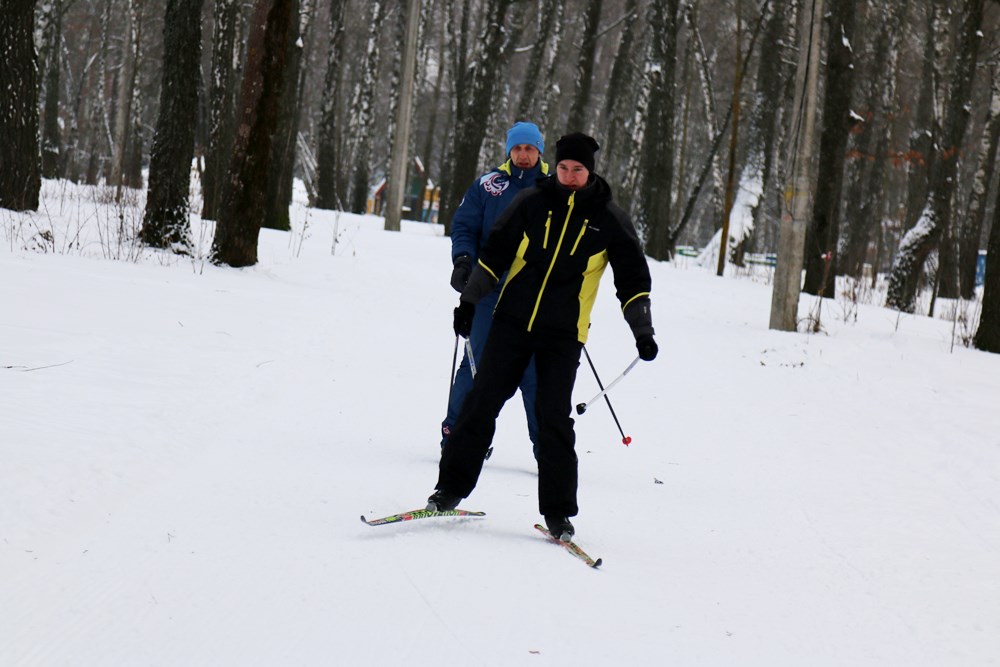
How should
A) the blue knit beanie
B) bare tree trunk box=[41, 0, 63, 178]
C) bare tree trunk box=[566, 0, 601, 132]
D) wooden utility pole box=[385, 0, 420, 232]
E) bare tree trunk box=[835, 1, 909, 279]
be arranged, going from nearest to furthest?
the blue knit beanie < wooden utility pole box=[385, 0, 420, 232] < bare tree trunk box=[566, 0, 601, 132] < bare tree trunk box=[41, 0, 63, 178] < bare tree trunk box=[835, 1, 909, 279]

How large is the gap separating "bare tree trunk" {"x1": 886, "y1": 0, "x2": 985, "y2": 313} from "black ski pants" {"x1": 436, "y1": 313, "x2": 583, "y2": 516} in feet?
53.1

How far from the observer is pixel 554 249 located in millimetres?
4668

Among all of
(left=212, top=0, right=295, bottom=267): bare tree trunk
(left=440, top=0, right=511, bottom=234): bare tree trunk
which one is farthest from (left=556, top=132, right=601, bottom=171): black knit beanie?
(left=440, top=0, right=511, bottom=234): bare tree trunk

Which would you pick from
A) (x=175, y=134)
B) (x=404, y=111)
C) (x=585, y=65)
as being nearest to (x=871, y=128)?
(x=585, y=65)

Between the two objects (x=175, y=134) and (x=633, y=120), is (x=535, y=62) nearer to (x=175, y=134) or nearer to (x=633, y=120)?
(x=633, y=120)

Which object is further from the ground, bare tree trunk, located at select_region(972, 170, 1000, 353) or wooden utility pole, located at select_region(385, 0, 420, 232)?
wooden utility pole, located at select_region(385, 0, 420, 232)

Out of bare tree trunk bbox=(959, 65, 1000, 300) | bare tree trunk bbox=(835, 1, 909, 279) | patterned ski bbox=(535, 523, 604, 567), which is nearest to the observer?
patterned ski bbox=(535, 523, 604, 567)

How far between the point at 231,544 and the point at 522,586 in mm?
1227

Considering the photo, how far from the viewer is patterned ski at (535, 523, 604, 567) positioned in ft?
14.5

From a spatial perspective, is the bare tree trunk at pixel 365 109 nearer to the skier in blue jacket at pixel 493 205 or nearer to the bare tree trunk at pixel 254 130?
the bare tree trunk at pixel 254 130

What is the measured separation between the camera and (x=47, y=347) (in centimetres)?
636

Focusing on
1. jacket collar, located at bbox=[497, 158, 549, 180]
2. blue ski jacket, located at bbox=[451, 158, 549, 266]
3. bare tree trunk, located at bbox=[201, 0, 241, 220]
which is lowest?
blue ski jacket, located at bbox=[451, 158, 549, 266]

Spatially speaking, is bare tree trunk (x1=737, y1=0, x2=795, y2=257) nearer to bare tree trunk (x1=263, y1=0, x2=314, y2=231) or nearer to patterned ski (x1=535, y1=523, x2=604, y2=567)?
bare tree trunk (x1=263, y1=0, x2=314, y2=231)

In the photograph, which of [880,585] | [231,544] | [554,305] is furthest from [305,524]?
[880,585]
